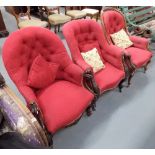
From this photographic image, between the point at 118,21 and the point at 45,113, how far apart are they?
197 cm

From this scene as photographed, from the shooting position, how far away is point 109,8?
296 centimetres

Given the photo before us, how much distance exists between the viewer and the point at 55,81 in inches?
86.0

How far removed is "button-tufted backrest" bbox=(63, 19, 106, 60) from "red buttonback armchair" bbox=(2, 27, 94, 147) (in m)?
0.20

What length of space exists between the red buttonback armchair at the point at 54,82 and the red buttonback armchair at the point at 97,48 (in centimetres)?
20

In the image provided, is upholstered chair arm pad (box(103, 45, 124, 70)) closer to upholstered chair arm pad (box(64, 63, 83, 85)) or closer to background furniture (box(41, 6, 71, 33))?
upholstered chair arm pad (box(64, 63, 83, 85))

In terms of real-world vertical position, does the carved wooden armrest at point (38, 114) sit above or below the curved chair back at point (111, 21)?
below

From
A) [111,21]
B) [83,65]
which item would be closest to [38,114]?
[83,65]

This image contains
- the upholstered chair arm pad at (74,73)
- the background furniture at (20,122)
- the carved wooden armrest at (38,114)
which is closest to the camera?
the background furniture at (20,122)

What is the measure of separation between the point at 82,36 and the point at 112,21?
708mm

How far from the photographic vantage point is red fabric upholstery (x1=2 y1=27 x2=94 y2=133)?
1775 mm

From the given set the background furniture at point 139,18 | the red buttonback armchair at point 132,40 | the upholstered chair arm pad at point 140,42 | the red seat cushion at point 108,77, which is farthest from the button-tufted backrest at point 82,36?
the background furniture at point 139,18

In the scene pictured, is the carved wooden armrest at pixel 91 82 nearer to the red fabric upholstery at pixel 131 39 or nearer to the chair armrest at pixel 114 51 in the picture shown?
the chair armrest at pixel 114 51

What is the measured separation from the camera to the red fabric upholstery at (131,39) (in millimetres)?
2701
